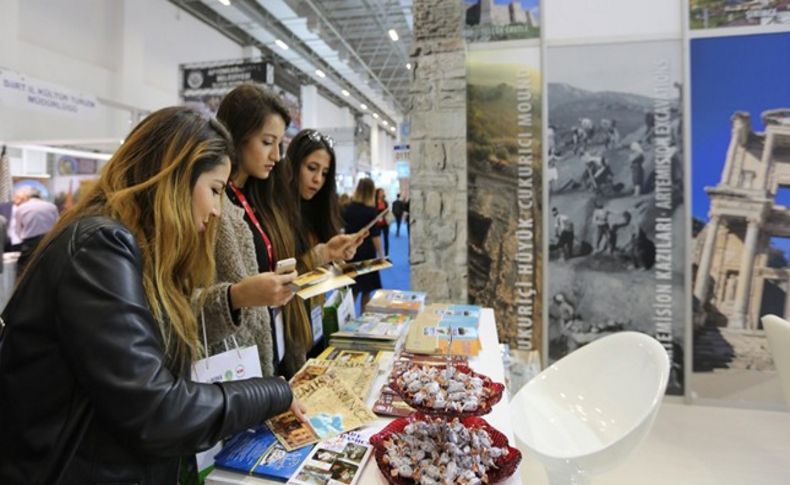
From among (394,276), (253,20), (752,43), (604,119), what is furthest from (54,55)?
(752,43)

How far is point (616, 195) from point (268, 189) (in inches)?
100

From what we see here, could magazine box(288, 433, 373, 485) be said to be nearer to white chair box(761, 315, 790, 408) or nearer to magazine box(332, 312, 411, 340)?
magazine box(332, 312, 411, 340)

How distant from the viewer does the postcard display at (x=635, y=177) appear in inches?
118

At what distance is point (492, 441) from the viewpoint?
3.26 feet

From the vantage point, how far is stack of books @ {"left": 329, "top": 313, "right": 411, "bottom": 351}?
162 centimetres

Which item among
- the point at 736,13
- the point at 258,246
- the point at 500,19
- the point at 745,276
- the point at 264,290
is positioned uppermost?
the point at 500,19

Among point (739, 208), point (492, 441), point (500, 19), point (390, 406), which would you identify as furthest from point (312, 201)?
point (739, 208)

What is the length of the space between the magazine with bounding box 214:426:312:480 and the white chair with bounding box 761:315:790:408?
82.9 inches

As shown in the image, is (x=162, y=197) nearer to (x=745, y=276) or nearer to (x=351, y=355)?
(x=351, y=355)

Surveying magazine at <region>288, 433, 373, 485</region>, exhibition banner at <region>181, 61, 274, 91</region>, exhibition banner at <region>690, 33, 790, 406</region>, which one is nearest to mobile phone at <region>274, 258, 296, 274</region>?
magazine at <region>288, 433, 373, 485</region>

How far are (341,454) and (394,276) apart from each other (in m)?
7.02

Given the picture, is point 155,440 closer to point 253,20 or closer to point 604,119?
point 604,119

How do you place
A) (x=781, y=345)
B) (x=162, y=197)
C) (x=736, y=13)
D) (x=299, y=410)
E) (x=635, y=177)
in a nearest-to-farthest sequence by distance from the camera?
(x=162, y=197) → (x=299, y=410) → (x=781, y=345) → (x=736, y=13) → (x=635, y=177)

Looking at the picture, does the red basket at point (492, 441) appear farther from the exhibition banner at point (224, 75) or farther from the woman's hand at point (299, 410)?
the exhibition banner at point (224, 75)
